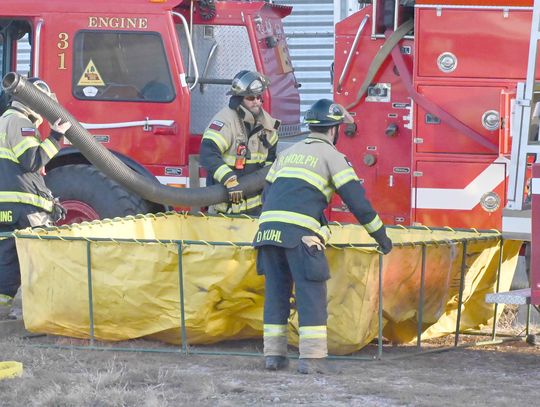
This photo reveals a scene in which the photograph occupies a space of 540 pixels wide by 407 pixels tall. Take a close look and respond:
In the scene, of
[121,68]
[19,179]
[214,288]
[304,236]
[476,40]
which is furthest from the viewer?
[121,68]

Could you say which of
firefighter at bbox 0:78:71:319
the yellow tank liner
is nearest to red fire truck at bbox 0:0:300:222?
firefighter at bbox 0:78:71:319

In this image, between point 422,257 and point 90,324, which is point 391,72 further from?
point 90,324

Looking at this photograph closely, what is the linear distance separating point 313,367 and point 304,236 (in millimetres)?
737

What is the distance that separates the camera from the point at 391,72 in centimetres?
1006

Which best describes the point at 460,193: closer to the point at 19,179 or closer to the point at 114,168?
the point at 114,168

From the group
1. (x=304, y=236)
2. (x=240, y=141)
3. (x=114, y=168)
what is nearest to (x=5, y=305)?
(x=114, y=168)

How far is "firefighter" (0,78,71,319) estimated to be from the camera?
8.61m

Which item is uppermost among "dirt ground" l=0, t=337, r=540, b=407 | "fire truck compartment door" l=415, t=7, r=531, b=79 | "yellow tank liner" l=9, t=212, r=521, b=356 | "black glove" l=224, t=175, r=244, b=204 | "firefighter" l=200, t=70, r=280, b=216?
"fire truck compartment door" l=415, t=7, r=531, b=79

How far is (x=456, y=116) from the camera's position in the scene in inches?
372

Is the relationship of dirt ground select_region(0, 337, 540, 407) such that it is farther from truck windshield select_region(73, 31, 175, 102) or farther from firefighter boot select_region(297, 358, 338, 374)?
truck windshield select_region(73, 31, 175, 102)

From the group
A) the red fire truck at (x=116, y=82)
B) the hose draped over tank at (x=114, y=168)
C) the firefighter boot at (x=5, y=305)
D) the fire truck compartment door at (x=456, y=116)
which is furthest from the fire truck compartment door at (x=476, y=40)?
the firefighter boot at (x=5, y=305)

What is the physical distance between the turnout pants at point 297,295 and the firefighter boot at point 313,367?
3 centimetres

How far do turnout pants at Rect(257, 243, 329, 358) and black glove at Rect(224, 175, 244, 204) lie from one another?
1.93 meters

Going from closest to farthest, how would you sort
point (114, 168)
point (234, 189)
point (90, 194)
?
point (114, 168), point (234, 189), point (90, 194)
